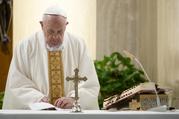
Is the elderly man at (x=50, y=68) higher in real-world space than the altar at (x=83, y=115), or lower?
higher

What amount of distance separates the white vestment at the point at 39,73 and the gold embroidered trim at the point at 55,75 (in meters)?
0.04

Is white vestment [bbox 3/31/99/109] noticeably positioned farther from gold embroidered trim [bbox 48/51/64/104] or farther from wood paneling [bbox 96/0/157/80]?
wood paneling [bbox 96/0/157/80]

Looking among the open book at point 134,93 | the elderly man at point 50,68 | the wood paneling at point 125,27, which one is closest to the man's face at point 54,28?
the elderly man at point 50,68

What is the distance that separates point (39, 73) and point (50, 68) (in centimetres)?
16

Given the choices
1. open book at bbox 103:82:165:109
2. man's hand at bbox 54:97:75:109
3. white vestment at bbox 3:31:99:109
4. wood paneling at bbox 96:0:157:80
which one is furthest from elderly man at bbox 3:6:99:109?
wood paneling at bbox 96:0:157:80

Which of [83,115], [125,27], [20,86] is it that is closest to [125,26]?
[125,27]

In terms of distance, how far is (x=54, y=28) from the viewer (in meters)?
4.18

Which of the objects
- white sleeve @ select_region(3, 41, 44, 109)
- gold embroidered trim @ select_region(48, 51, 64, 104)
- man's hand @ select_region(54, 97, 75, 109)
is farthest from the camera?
gold embroidered trim @ select_region(48, 51, 64, 104)

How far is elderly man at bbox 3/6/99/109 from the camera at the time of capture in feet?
13.6

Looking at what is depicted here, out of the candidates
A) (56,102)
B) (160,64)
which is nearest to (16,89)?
(56,102)

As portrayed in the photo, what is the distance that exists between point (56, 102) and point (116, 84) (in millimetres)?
A: 2040

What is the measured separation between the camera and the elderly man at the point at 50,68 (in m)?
4.15

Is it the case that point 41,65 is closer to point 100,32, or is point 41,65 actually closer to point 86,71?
point 86,71

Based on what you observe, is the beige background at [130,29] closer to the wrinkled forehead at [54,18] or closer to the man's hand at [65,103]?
the wrinkled forehead at [54,18]
